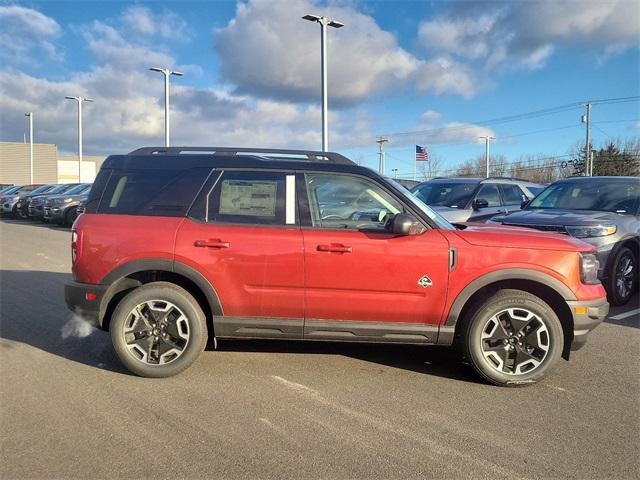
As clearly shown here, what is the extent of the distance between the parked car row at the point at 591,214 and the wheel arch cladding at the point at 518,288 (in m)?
2.24

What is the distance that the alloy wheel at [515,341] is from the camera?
4.07 m

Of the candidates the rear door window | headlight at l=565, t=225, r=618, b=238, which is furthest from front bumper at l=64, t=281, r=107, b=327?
headlight at l=565, t=225, r=618, b=238

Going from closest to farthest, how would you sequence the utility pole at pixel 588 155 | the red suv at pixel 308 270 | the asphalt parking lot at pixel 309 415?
the asphalt parking lot at pixel 309 415 → the red suv at pixel 308 270 → the utility pole at pixel 588 155

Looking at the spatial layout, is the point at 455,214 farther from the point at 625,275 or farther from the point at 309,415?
the point at 309,415

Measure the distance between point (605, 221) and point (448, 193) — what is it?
13.7 feet

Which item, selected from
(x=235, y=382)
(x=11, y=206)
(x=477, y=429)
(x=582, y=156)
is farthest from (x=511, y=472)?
(x=582, y=156)

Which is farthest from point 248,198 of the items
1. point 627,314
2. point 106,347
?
point 627,314

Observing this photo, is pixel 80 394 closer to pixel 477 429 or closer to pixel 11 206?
pixel 477 429

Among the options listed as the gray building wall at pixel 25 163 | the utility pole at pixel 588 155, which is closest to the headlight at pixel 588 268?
the utility pole at pixel 588 155

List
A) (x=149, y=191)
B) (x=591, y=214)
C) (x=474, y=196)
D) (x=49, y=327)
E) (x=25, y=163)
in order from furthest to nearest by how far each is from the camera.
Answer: (x=25, y=163) < (x=474, y=196) < (x=591, y=214) < (x=49, y=327) < (x=149, y=191)

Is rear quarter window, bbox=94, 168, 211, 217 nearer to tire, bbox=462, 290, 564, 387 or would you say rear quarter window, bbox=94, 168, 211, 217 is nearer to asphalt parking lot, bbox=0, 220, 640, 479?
asphalt parking lot, bbox=0, 220, 640, 479

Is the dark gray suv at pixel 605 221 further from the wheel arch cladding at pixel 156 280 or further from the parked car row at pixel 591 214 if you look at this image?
the wheel arch cladding at pixel 156 280

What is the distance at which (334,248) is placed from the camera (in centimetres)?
403

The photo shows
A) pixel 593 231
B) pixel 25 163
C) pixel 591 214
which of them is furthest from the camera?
pixel 25 163
